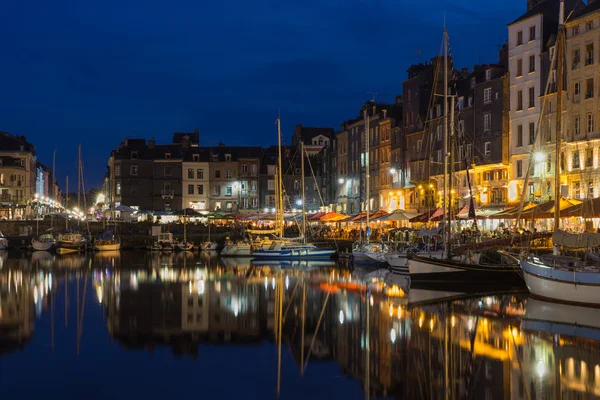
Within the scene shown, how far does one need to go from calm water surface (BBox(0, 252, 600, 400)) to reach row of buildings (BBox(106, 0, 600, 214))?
11180 mm

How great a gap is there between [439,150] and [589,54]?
67.0 ft

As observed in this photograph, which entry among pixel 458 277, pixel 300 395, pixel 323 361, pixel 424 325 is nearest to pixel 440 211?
pixel 458 277

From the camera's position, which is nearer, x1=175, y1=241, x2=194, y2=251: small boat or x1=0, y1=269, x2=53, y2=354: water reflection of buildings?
x1=0, y1=269, x2=53, y2=354: water reflection of buildings

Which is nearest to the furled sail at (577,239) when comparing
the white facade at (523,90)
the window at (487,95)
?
the white facade at (523,90)

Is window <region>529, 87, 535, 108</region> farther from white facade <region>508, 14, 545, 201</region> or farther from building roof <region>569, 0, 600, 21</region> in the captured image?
building roof <region>569, 0, 600, 21</region>

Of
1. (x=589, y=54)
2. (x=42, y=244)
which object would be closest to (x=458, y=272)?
(x=589, y=54)

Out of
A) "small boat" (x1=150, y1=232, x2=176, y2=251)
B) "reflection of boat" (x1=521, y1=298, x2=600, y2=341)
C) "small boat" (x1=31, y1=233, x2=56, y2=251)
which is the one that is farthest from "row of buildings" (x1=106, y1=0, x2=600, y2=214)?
"small boat" (x1=31, y1=233, x2=56, y2=251)

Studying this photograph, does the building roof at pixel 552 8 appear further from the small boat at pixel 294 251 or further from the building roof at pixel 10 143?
the building roof at pixel 10 143

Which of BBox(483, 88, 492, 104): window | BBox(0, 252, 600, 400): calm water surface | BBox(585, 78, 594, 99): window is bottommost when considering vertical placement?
BBox(0, 252, 600, 400): calm water surface

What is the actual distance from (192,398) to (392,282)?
27264 mm

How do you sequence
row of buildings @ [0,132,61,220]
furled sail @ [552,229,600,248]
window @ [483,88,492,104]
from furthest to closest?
row of buildings @ [0,132,61,220], window @ [483,88,492,104], furled sail @ [552,229,600,248]

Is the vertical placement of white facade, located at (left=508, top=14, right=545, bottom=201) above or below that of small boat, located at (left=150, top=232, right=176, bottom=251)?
above

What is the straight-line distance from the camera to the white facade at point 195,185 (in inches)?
4355

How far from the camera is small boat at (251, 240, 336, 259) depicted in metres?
62.2
